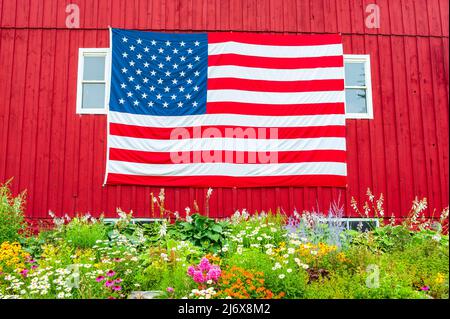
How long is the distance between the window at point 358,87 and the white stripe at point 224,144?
0.98 m

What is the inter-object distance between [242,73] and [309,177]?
266 cm

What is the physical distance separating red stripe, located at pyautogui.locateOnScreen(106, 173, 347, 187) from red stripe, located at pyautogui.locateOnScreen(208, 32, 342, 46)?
301 cm

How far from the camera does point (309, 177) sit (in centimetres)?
1066

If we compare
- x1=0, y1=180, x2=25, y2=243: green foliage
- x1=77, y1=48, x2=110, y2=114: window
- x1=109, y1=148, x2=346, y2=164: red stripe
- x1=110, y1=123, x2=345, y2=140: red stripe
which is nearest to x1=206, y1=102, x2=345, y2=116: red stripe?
x1=110, y1=123, x2=345, y2=140: red stripe

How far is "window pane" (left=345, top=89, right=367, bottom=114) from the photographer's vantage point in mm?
11234

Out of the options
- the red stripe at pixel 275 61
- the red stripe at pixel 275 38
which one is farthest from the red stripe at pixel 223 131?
the red stripe at pixel 275 38

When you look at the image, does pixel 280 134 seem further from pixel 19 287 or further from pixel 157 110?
pixel 19 287

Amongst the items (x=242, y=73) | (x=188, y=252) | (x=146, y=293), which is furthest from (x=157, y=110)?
(x=146, y=293)

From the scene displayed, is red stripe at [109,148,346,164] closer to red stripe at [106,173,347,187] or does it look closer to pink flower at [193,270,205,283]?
red stripe at [106,173,347,187]

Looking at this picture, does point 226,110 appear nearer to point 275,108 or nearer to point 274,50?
point 275,108

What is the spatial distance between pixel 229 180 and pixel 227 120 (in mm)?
1272

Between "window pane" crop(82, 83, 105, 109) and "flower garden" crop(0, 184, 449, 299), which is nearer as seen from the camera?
"flower garden" crop(0, 184, 449, 299)

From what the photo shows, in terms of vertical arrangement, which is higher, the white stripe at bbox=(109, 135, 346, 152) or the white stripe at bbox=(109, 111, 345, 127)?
the white stripe at bbox=(109, 111, 345, 127)
